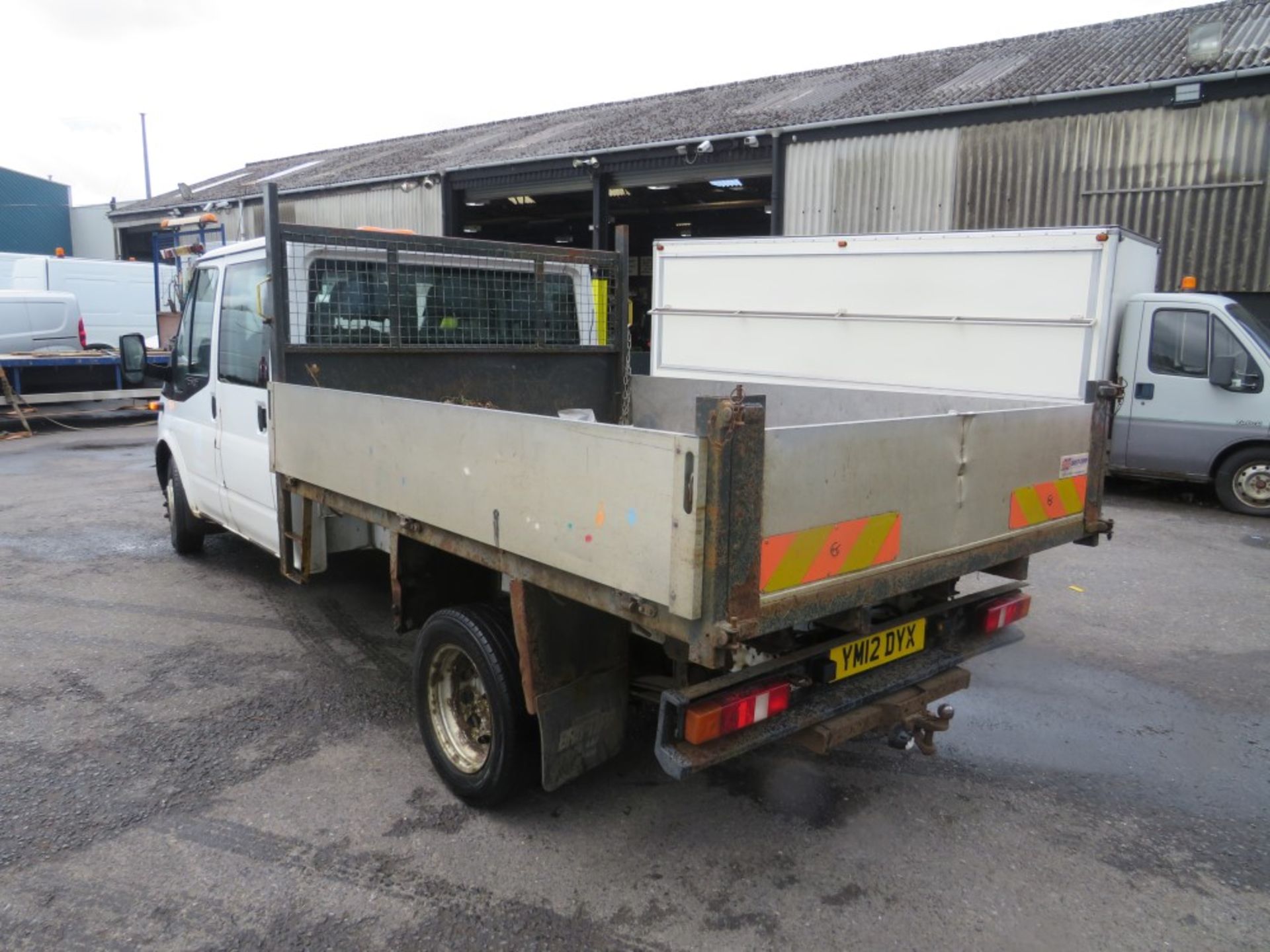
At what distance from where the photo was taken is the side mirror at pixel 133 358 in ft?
20.0

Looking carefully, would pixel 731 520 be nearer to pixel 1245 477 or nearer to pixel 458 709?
pixel 458 709

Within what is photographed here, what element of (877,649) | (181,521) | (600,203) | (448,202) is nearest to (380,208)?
(448,202)

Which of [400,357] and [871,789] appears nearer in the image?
[871,789]

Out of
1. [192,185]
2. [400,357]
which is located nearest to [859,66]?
[400,357]

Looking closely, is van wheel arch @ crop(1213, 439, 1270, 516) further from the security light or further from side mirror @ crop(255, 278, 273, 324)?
side mirror @ crop(255, 278, 273, 324)

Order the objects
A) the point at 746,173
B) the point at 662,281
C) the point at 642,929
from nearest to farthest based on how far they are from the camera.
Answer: the point at 642,929
the point at 662,281
the point at 746,173

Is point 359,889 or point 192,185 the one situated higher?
point 192,185

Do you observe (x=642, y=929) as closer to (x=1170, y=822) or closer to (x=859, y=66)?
(x=1170, y=822)

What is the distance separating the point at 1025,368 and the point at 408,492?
6905mm

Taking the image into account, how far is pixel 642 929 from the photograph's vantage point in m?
2.84

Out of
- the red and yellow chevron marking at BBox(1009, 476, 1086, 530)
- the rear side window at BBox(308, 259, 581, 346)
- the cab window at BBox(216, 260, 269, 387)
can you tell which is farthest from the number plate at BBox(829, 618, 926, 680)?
the cab window at BBox(216, 260, 269, 387)

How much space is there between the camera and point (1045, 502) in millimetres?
3588

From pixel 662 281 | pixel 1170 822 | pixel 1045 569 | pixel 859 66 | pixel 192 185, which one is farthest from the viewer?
pixel 192 185

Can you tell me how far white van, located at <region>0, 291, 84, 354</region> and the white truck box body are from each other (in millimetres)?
11721
